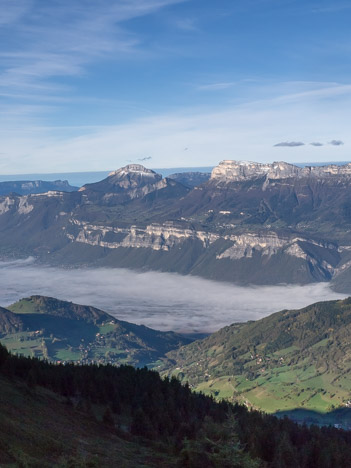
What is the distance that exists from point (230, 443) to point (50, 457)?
888 inches

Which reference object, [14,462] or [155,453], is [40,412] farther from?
[14,462]

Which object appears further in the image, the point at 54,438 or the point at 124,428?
the point at 124,428

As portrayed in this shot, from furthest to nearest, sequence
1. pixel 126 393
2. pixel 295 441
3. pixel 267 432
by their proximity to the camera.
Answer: pixel 126 393, pixel 295 441, pixel 267 432

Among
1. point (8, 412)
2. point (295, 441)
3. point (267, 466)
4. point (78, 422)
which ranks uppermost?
point (8, 412)

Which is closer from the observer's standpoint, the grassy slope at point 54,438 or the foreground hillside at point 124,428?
the grassy slope at point 54,438

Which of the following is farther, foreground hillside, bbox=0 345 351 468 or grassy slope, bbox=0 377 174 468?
foreground hillside, bbox=0 345 351 468

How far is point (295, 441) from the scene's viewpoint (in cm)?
13588

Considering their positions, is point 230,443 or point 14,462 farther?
point 230,443

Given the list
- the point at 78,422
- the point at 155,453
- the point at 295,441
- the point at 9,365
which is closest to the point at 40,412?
the point at 78,422

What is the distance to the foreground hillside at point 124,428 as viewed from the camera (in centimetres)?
7681

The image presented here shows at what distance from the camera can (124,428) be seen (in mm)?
115938

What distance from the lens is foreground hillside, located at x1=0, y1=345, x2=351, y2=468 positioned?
76812 mm

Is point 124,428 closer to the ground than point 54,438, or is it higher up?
closer to the ground

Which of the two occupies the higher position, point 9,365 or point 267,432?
point 9,365
